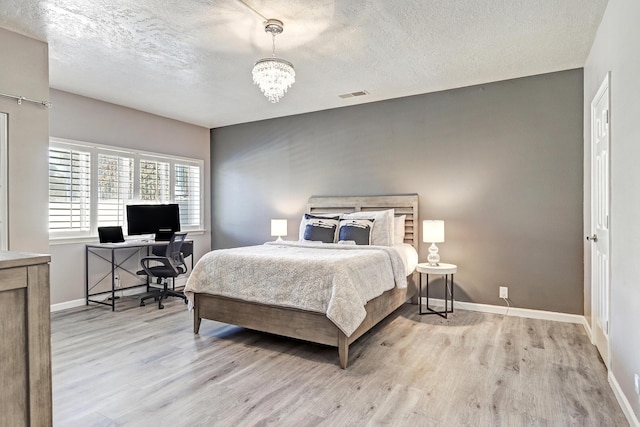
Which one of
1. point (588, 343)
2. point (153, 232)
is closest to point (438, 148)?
point (588, 343)

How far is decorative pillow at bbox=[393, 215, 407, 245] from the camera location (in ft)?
14.7

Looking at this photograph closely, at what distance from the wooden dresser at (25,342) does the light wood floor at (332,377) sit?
89 centimetres

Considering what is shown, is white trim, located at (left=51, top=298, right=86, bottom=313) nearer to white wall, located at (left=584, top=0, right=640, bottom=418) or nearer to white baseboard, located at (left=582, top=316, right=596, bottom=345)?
white wall, located at (left=584, top=0, right=640, bottom=418)

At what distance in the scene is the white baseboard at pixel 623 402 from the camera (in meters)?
1.96

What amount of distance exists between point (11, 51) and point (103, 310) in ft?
9.28

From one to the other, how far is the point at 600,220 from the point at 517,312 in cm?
151

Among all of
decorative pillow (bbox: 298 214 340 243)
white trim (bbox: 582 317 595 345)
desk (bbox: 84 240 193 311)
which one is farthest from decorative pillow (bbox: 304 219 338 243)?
white trim (bbox: 582 317 595 345)

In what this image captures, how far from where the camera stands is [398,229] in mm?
4520

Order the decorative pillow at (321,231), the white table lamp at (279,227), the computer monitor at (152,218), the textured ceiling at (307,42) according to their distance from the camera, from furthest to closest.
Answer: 1. the white table lamp at (279,227)
2. the computer monitor at (152,218)
3. the decorative pillow at (321,231)
4. the textured ceiling at (307,42)

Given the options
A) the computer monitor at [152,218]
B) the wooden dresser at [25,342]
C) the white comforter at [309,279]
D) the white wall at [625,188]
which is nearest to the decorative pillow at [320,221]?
the white comforter at [309,279]

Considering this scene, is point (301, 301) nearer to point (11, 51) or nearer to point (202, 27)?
point (202, 27)

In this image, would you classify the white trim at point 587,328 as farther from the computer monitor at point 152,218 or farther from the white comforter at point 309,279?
the computer monitor at point 152,218

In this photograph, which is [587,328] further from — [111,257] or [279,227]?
[111,257]

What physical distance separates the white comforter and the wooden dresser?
1.76 metres
